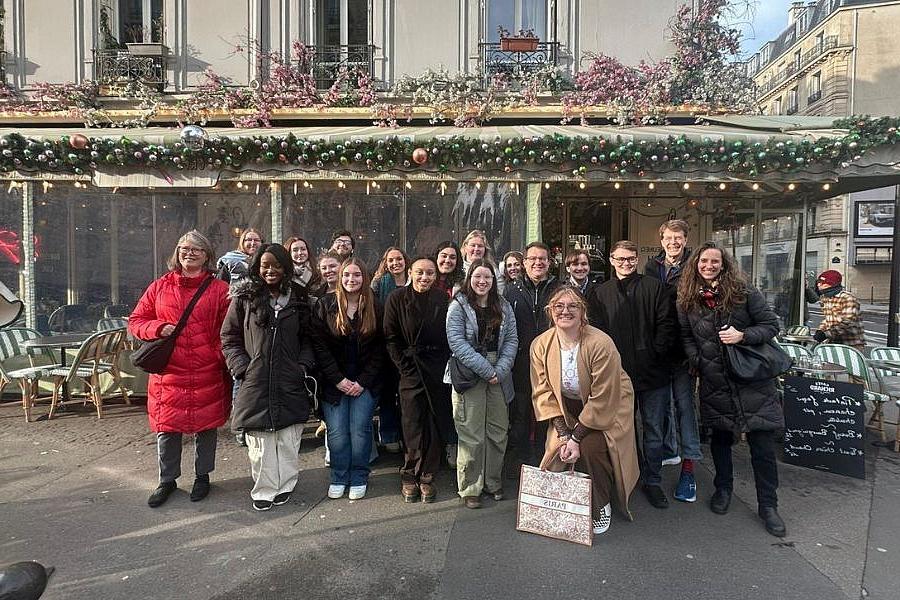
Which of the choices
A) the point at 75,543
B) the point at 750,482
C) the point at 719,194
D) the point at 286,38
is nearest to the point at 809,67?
the point at 719,194

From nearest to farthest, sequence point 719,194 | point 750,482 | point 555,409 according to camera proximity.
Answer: point 555,409 < point 750,482 < point 719,194

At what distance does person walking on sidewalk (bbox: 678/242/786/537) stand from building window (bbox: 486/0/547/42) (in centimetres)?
737

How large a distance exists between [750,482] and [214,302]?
4541 mm

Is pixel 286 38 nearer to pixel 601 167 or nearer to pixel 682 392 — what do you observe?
pixel 601 167

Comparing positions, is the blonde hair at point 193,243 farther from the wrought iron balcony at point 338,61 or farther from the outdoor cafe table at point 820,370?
the wrought iron balcony at point 338,61

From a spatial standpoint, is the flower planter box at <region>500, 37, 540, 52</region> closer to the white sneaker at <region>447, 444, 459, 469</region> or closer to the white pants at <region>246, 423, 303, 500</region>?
the white sneaker at <region>447, 444, 459, 469</region>

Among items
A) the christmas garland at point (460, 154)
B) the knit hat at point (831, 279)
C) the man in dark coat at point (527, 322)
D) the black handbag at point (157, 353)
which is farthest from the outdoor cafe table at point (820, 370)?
the black handbag at point (157, 353)

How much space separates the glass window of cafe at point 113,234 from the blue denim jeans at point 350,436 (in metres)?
4.09

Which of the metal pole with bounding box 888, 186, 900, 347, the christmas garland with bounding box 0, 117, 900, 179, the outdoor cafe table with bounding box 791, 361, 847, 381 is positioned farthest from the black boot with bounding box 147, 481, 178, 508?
the metal pole with bounding box 888, 186, 900, 347

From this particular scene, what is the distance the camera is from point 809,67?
3609 cm

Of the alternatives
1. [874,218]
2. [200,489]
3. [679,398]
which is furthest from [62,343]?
[874,218]

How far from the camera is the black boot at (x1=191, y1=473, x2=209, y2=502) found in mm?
3795

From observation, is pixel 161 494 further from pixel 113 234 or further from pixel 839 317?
pixel 839 317

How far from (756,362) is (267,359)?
3.36 metres
